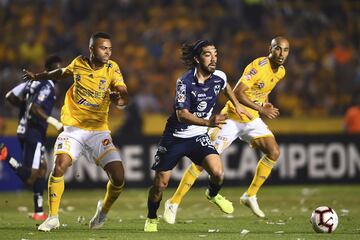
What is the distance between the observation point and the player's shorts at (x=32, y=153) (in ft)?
52.5

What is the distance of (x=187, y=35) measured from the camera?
2658 centimetres

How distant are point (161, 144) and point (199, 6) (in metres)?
15.5

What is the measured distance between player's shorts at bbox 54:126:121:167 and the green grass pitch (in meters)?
1.04

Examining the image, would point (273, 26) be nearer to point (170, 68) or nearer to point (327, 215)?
point (170, 68)

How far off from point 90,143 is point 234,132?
307 cm

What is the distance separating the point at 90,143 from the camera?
12.7 m

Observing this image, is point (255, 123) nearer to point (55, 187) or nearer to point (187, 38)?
point (55, 187)

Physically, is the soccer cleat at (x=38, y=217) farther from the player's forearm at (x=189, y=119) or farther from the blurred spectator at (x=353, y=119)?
the blurred spectator at (x=353, y=119)

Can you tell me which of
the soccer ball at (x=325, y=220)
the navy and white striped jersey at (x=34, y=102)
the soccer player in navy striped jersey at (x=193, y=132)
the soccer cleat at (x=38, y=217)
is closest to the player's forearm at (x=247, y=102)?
the soccer player in navy striped jersey at (x=193, y=132)

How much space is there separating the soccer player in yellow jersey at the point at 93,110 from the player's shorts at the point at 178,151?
0.59 m

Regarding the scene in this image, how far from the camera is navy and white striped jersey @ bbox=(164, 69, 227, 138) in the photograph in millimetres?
12539

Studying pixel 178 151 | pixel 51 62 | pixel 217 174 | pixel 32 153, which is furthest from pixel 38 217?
pixel 217 174

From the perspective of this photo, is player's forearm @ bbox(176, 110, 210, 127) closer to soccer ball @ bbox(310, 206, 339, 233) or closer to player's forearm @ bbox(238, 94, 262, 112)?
player's forearm @ bbox(238, 94, 262, 112)

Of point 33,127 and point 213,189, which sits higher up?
point 33,127
